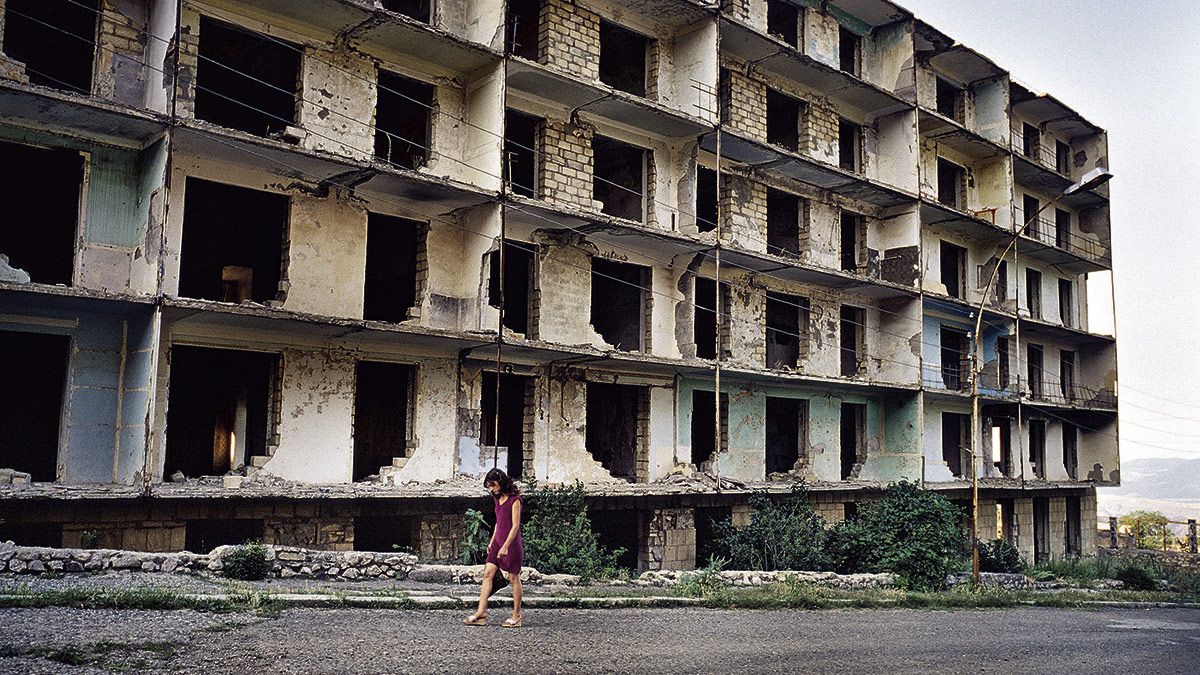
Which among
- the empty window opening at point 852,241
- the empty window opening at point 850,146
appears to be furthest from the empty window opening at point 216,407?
the empty window opening at point 850,146

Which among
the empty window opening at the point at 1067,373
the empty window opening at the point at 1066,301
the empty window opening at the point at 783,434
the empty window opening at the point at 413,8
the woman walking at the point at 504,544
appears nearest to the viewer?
the woman walking at the point at 504,544

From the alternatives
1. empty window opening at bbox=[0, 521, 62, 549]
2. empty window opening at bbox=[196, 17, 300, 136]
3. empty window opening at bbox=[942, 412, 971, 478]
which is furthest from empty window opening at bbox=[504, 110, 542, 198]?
empty window opening at bbox=[942, 412, 971, 478]

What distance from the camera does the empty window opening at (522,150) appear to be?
17.5 m

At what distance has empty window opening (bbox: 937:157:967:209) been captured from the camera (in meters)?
27.1

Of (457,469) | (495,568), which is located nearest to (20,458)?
(457,469)

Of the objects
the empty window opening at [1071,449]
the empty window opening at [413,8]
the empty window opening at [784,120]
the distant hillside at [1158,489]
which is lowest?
the distant hillside at [1158,489]

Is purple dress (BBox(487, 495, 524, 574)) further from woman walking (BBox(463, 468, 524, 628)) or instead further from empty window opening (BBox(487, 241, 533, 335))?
empty window opening (BBox(487, 241, 533, 335))

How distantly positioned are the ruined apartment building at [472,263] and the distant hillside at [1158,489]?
7636 centimetres

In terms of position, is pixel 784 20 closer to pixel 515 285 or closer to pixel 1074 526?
pixel 515 285

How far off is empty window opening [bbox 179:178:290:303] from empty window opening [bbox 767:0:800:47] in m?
12.3

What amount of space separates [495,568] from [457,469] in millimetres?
7099

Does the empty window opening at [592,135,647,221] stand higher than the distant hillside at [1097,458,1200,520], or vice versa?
the empty window opening at [592,135,647,221]

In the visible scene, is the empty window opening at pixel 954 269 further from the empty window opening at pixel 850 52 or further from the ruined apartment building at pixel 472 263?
the empty window opening at pixel 850 52

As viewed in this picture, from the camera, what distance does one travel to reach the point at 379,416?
663 inches
